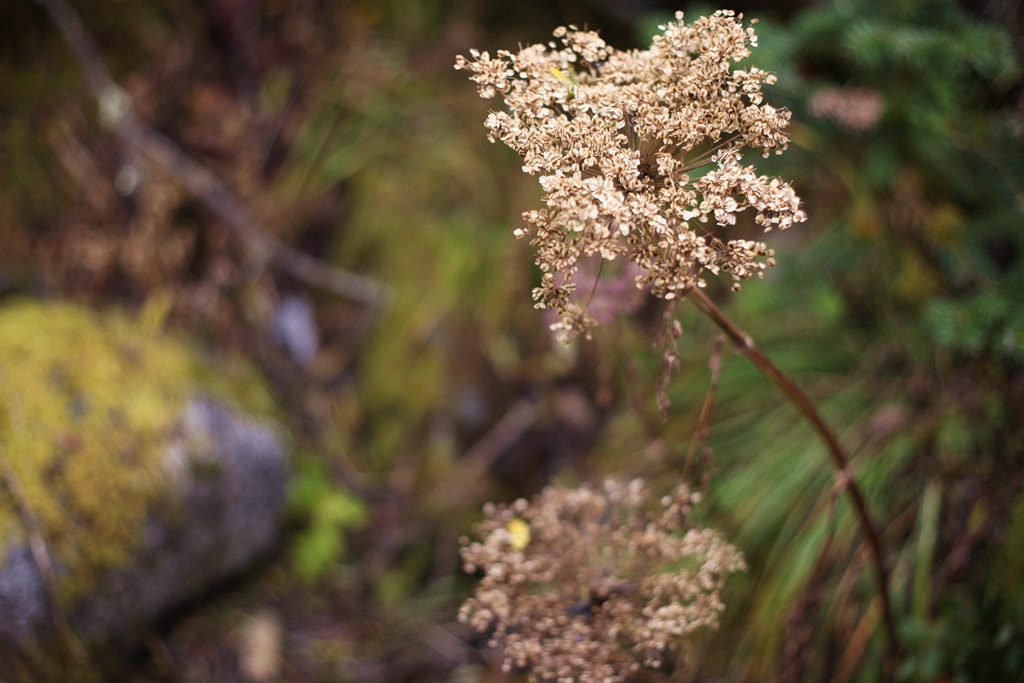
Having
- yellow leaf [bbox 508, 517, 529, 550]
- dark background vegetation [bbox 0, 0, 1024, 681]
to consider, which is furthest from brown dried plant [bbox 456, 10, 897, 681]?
dark background vegetation [bbox 0, 0, 1024, 681]

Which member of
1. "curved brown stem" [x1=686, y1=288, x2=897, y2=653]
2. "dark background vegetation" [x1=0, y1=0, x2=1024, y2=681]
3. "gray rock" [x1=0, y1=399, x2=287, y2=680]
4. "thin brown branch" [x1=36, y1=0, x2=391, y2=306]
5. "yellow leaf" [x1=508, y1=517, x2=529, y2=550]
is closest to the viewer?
"curved brown stem" [x1=686, y1=288, x2=897, y2=653]

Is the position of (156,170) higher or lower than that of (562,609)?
higher

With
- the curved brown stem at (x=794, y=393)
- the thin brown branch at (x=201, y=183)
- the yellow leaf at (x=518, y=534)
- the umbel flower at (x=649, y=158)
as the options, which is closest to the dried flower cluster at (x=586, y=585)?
the yellow leaf at (x=518, y=534)

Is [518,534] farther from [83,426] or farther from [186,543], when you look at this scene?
[83,426]

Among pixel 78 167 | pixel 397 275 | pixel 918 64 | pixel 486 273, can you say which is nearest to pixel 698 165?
pixel 918 64

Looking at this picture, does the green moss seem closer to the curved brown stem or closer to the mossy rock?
the mossy rock

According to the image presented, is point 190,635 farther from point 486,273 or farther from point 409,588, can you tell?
point 486,273

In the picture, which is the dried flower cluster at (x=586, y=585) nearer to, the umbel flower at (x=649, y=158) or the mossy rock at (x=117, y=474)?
the umbel flower at (x=649, y=158)
